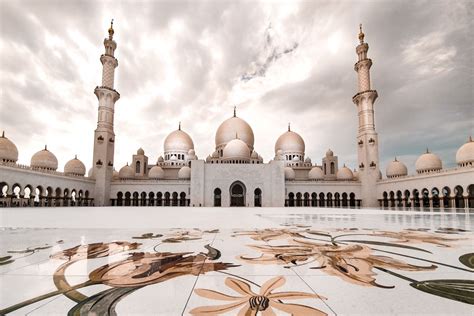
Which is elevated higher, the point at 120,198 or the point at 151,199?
the point at 120,198

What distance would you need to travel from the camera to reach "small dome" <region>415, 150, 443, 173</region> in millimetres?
28141

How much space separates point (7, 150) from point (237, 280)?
29581 mm

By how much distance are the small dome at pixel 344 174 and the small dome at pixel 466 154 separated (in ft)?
41.9

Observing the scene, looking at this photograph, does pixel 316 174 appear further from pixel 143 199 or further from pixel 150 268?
pixel 150 268

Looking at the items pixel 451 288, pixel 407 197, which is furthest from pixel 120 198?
pixel 451 288

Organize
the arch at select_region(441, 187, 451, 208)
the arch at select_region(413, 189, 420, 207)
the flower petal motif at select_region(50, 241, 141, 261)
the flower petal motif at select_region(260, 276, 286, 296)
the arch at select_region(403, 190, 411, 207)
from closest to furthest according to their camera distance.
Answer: the flower petal motif at select_region(260, 276, 286, 296)
the flower petal motif at select_region(50, 241, 141, 261)
the arch at select_region(441, 187, 451, 208)
the arch at select_region(413, 189, 420, 207)
the arch at select_region(403, 190, 411, 207)

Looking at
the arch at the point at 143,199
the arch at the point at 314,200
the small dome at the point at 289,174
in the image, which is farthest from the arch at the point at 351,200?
the arch at the point at 143,199

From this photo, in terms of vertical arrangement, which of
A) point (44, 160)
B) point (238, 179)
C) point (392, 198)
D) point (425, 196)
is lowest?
point (392, 198)

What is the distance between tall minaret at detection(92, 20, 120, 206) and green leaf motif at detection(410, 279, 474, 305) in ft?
106

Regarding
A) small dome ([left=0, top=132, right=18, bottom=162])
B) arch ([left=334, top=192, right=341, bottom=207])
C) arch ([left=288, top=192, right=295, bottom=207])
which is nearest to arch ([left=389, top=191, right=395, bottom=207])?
arch ([left=334, top=192, right=341, bottom=207])

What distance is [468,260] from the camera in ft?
7.61

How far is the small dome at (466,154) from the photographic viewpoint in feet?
78.0

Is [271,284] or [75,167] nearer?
[271,284]

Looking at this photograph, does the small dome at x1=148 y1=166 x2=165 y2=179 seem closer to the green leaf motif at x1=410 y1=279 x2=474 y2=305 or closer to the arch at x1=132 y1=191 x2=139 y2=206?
the arch at x1=132 y1=191 x2=139 y2=206
